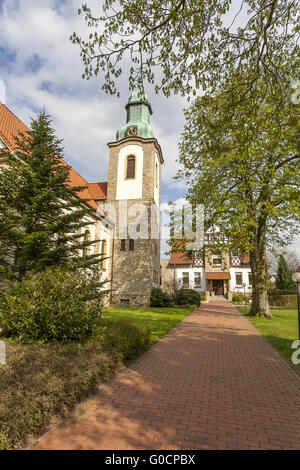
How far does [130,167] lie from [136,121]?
521cm

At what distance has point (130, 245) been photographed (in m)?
23.7

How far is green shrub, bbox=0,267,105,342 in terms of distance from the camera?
7.35m

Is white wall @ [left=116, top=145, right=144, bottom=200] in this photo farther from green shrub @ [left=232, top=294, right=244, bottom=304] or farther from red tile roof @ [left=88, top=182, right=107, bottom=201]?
green shrub @ [left=232, top=294, right=244, bottom=304]

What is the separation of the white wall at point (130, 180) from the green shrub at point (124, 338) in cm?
1688

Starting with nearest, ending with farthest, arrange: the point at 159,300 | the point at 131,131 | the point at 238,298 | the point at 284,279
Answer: the point at 159,300
the point at 131,131
the point at 238,298
the point at 284,279

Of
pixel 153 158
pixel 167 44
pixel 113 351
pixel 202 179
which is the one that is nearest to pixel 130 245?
pixel 153 158

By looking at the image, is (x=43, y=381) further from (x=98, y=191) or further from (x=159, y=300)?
(x=98, y=191)

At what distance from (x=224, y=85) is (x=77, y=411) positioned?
7338 millimetres

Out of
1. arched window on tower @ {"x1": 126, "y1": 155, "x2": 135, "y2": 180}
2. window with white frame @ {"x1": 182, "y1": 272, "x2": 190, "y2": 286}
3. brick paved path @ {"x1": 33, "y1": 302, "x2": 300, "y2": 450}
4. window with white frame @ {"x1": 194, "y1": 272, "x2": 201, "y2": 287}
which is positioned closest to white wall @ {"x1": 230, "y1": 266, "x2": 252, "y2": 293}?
window with white frame @ {"x1": 194, "y1": 272, "x2": 201, "y2": 287}

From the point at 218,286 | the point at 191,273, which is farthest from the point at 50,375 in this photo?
the point at 218,286

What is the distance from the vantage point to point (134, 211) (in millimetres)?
24016

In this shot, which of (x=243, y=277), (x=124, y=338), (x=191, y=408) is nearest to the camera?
(x=191, y=408)

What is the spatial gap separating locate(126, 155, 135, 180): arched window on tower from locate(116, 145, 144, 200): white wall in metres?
0.29

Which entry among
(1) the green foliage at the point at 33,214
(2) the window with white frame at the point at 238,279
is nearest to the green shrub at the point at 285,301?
(2) the window with white frame at the point at 238,279
